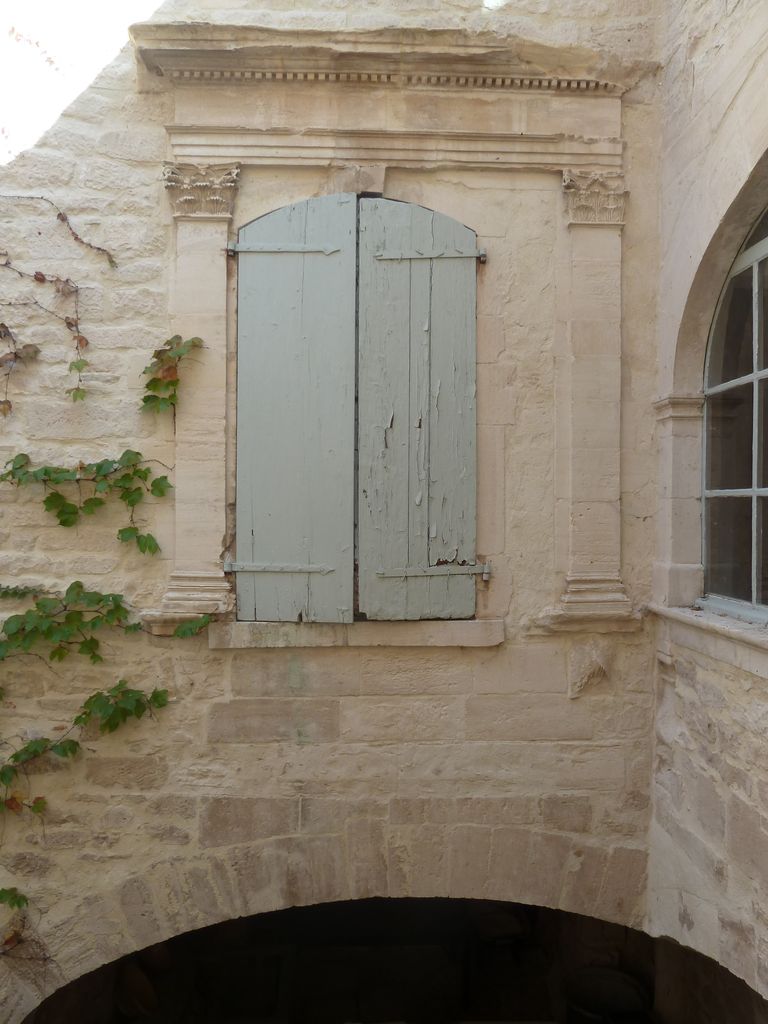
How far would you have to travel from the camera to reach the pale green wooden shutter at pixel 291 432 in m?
3.17

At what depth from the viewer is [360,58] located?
310 cm

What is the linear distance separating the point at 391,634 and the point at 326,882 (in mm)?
1067

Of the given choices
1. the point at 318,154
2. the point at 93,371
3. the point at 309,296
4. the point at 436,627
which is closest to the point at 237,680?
the point at 436,627

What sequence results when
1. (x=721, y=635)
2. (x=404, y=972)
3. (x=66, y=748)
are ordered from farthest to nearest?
(x=404, y=972) → (x=66, y=748) → (x=721, y=635)

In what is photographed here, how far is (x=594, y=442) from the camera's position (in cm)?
321

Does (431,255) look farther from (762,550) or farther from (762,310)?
(762,550)

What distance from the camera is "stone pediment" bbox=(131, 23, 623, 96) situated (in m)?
3.07

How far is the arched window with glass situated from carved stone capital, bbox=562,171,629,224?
23.1 inches

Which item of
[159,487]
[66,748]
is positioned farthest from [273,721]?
[159,487]

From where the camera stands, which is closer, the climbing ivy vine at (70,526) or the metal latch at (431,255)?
the climbing ivy vine at (70,526)

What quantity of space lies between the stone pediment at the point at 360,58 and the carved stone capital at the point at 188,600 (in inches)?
81.4

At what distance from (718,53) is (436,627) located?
2398 millimetres

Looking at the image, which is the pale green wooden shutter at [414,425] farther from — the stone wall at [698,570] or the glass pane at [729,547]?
the glass pane at [729,547]

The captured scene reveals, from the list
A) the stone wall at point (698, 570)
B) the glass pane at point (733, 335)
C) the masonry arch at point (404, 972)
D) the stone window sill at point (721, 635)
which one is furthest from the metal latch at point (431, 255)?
the masonry arch at point (404, 972)
